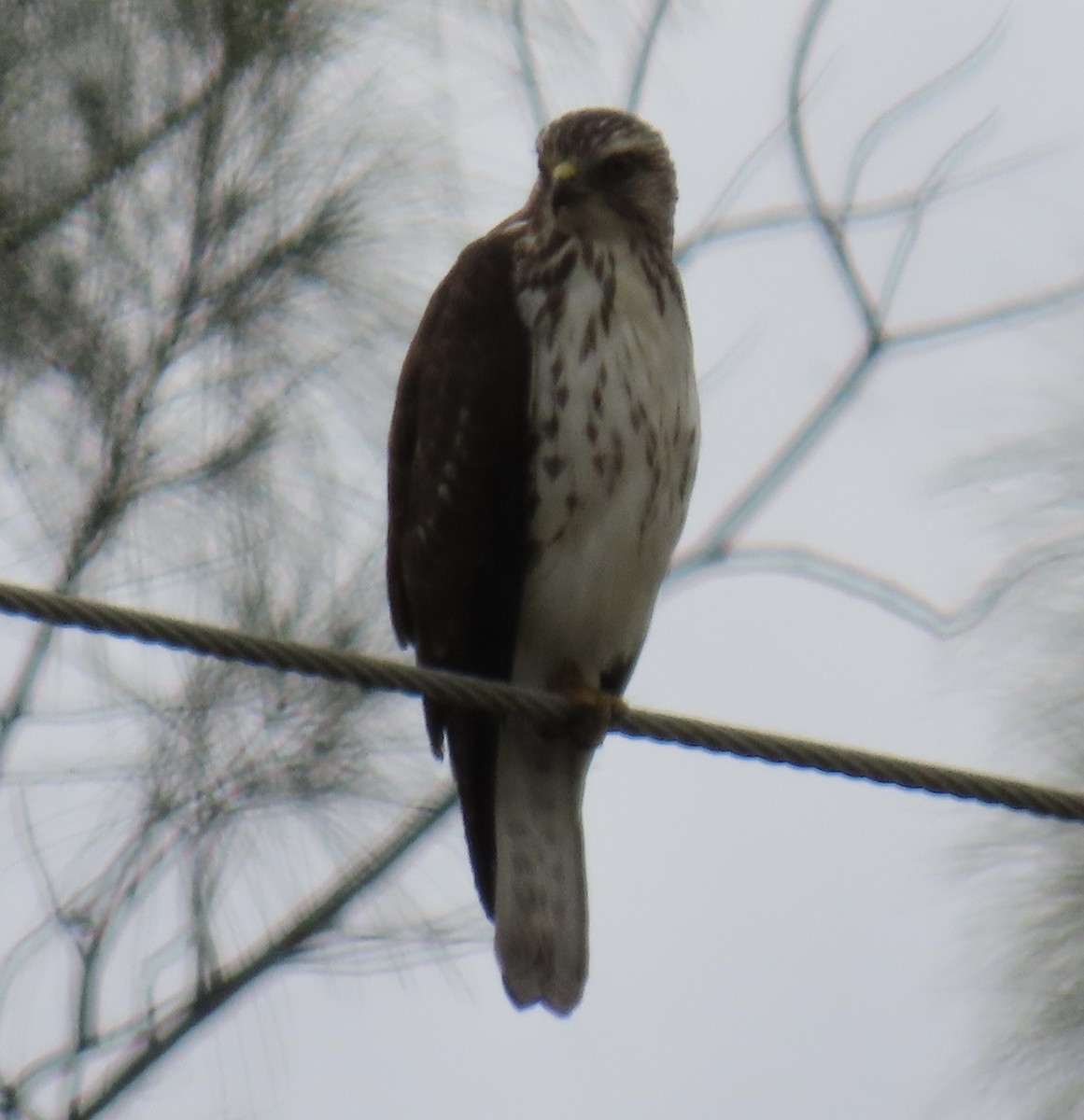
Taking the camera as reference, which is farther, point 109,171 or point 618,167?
point 109,171

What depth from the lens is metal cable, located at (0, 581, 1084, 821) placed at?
2471 mm

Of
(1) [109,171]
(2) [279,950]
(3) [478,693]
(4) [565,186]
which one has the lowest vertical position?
(3) [478,693]

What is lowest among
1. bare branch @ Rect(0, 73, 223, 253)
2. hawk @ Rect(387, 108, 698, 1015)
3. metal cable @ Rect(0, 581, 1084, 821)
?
metal cable @ Rect(0, 581, 1084, 821)

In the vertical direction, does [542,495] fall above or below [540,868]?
above

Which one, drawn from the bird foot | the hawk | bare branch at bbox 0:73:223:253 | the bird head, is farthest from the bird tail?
bare branch at bbox 0:73:223:253

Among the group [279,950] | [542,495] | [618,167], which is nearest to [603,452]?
[542,495]

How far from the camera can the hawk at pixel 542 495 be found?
3.34m

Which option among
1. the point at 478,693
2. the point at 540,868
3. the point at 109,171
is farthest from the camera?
the point at 109,171

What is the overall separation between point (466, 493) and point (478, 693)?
665 mm

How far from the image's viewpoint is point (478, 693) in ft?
9.09

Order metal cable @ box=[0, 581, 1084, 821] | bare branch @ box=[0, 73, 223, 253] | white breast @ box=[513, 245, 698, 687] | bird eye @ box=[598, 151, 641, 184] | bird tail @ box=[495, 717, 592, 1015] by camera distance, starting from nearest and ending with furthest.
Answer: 1. metal cable @ box=[0, 581, 1084, 821]
2. white breast @ box=[513, 245, 698, 687]
3. bird tail @ box=[495, 717, 592, 1015]
4. bird eye @ box=[598, 151, 641, 184]
5. bare branch @ box=[0, 73, 223, 253]

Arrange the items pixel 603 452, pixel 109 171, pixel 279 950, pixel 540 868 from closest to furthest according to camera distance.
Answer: pixel 603 452 → pixel 540 868 → pixel 279 950 → pixel 109 171

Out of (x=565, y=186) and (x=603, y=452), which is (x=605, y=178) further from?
(x=603, y=452)

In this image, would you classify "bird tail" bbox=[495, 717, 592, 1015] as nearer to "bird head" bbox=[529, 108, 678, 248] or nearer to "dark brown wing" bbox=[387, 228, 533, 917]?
"dark brown wing" bbox=[387, 228, 533, 917]
